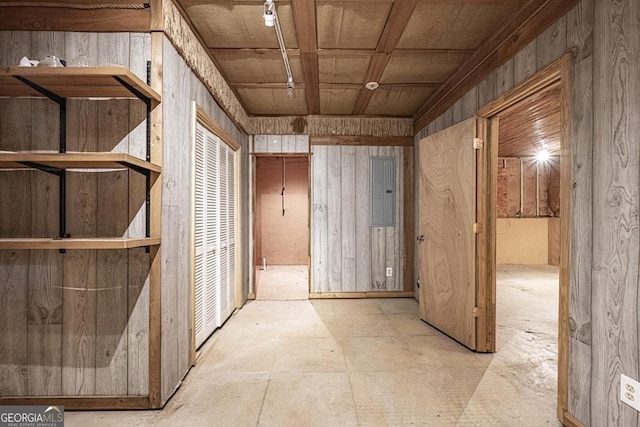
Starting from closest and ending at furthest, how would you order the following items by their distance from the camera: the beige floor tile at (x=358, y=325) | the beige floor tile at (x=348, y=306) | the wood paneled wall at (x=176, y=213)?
the wood paneled wall at (x=176, y=213)
the beige floor tile at (x=358, y=325)
the beige floor tile at (x=348, y=306)

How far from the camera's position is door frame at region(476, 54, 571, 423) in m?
1.72

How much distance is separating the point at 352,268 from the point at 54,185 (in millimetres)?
3265

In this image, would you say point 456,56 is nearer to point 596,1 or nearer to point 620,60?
point 596,1

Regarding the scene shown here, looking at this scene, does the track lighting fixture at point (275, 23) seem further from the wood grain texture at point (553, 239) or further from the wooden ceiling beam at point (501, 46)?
the wood grain texture at point (553, 239)

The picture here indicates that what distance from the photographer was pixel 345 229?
4320 mm

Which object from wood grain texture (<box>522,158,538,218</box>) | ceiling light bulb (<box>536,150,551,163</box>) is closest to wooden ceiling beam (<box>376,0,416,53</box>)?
ceiling light bulb (<box>536,150,551,163</box>)

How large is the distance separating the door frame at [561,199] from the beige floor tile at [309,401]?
3.88 feet

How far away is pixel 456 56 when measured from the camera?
2.65 metres

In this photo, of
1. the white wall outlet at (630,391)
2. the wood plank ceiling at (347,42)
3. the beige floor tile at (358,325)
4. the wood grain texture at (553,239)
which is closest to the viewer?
the white wall outlet at (630,391)

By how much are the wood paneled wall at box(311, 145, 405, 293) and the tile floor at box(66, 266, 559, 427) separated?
73 centimetres

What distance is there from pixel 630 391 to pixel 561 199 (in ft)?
3.04

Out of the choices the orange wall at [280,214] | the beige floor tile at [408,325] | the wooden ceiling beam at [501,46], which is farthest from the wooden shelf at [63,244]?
the orange wall at [280,214]

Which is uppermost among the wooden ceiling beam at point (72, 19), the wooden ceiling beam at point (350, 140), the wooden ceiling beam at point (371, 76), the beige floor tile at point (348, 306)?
the wooden ceiling beam at point (371, 76)

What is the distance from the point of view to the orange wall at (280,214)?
7137mm
